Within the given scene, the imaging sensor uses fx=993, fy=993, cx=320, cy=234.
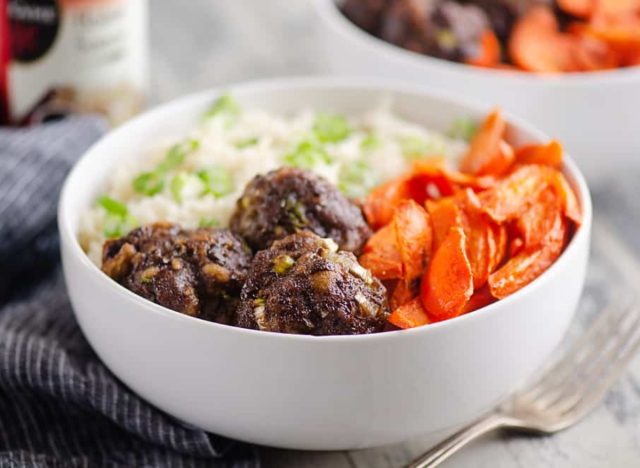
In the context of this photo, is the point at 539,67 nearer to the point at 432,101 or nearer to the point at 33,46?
the point at 432,101

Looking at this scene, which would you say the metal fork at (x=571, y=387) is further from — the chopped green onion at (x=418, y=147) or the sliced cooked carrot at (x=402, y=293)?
the chopped green onion at (x=418, y=147)

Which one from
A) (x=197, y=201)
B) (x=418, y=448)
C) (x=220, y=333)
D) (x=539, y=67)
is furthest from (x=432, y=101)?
(x=220, y=333)

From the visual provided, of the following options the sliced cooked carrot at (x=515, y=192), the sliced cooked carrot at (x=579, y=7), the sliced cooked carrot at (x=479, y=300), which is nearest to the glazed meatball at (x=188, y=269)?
the sliced cooked carrot at (x=479, y=300)

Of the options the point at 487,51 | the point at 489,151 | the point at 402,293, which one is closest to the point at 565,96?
the point at 487,51

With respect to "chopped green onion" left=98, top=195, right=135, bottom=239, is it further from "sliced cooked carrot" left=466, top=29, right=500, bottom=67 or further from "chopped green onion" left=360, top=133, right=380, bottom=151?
"sliced cooked carrot" left=466, top=29, right=500, bottom=67

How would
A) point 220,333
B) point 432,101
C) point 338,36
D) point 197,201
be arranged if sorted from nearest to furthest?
point 220,333 → point 197,201 → point 432,101 → point 338,36

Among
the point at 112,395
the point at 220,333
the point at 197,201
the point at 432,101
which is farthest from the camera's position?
the point at 432,101
